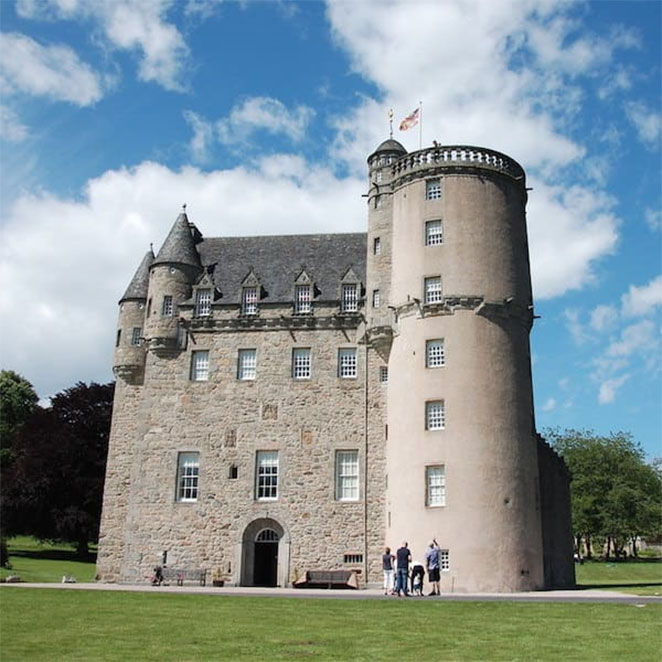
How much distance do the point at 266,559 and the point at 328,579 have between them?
389cm

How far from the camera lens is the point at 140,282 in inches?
1667

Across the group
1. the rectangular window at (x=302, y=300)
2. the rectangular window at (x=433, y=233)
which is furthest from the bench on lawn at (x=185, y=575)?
the rectangular window at (x=433, y=233)

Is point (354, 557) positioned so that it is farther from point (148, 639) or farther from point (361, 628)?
point (148, 639)

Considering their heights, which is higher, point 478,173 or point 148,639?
point 478,173

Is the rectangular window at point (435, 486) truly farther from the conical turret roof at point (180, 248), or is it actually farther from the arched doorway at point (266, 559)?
the conical turret roof at point (180, 248)

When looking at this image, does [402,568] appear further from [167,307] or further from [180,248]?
[180,248]

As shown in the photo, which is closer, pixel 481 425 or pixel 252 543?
pixel 481 425

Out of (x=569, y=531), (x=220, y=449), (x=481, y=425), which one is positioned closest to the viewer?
(x=481, y=425)

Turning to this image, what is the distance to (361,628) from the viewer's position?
51.1 ft

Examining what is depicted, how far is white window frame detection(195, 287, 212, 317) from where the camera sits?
38938 mm

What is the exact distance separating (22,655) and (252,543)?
23934 mm

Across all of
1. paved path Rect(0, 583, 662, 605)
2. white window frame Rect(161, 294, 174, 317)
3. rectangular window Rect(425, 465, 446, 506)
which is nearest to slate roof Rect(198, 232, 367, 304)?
white window frame Rect(161, 294, 174, 317)

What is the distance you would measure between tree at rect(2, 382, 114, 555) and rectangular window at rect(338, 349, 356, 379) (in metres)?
19.6

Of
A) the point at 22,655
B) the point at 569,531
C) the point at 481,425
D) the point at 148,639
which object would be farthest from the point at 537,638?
the point at 569,531
